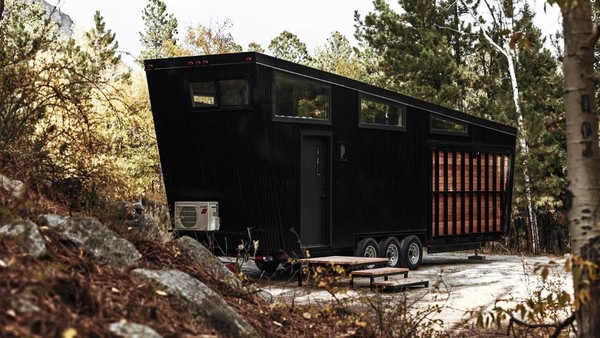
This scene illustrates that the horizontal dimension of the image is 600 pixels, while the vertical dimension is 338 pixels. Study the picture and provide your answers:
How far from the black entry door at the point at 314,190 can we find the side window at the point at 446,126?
363cm

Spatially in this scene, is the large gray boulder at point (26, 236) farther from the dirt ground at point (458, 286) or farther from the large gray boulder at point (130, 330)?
the dirt ground at point (458, 286)

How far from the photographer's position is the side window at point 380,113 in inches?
632

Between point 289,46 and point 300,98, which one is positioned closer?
point 300,98

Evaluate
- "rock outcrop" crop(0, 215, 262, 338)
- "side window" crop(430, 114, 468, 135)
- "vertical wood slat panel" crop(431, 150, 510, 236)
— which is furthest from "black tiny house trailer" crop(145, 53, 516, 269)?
"rock outcrop" crop(0, 215, 262, 338)

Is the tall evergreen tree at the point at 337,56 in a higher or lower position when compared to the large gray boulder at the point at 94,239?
higher

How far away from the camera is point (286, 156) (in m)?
14.2

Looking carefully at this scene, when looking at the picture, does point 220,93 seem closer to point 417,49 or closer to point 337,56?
point 417,49

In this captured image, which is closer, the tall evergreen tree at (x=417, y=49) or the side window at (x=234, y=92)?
the side window at (x=234, y=92)

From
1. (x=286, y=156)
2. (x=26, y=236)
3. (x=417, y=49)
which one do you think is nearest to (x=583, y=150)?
(x=26, y=236)

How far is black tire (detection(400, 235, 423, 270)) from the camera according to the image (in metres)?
17.3

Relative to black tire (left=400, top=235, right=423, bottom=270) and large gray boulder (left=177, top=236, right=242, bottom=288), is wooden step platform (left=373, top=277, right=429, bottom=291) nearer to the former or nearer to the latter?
black tire (left=400, top=235, right=423, bottom=270)

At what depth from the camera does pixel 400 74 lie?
31.0 m

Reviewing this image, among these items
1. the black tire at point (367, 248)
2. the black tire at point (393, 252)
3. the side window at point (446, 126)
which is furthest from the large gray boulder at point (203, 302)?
the side window at point (446, 126)

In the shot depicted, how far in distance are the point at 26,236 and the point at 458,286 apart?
380 inches
